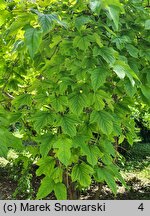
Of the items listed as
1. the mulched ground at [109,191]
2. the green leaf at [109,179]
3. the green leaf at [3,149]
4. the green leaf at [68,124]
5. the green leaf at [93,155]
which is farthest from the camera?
the mulched ground at [109,191]

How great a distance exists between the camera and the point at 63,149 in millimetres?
1521

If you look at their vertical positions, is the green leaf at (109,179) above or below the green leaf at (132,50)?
below

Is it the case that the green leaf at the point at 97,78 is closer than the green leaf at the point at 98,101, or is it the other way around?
the green leaf at the point at 97,78

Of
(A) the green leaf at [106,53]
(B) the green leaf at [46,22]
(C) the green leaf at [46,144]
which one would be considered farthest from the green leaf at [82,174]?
(B) the green leaf at [46,22]

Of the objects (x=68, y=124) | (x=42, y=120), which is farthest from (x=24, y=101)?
(x=68, y=124)

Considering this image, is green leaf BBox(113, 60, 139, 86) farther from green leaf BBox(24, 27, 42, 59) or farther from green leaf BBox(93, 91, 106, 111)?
green leaf BBox(24, 27, 42, 59)

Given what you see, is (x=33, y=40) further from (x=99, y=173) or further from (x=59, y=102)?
(x=99, y=173)

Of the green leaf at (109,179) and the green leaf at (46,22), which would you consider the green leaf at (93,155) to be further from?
the green leaf at (46,22)

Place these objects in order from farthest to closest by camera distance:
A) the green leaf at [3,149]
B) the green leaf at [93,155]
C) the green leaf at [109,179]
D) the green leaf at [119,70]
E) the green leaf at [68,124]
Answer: the green leaf at [109,179] → the green leaf at [93,155] → the green leaf at [68,124] → the green leaf at [119,70] → the green leaf at [3,149]

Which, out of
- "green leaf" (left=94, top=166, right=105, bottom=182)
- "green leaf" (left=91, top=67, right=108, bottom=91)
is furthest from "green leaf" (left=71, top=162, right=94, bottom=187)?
"green leaf" (left=91, top=67, right=108, bottom=91)

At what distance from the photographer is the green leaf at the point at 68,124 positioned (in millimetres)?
1523

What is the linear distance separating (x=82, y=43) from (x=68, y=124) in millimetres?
396

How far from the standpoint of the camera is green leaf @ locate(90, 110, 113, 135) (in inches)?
Result: 63.7

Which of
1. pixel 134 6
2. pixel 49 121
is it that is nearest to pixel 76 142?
pixel 49 121
